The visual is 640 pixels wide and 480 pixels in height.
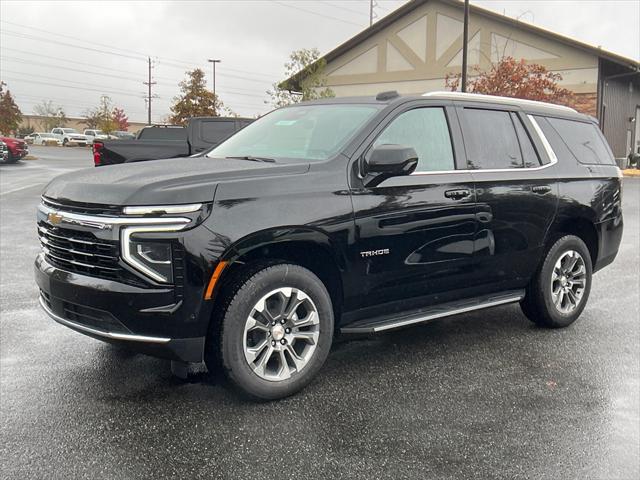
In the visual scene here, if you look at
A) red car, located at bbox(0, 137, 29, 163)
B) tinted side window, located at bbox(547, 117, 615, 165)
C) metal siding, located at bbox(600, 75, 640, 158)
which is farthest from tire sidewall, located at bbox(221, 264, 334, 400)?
metal siding, located at bbox(600, 75, 640, 158)

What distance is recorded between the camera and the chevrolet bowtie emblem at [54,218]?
3.85m

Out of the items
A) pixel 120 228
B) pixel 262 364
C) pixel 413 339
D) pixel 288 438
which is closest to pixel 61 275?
pixel 120 228

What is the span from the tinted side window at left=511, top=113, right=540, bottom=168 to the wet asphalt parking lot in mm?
1457

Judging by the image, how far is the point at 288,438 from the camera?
3426mm

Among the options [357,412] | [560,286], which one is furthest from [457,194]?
[357,412]

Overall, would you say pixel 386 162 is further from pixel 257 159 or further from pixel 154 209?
pixel 154 209

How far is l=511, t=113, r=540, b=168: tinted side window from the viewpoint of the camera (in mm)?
5398

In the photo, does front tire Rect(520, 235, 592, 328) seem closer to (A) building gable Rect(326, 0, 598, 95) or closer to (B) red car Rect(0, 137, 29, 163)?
(B) red car Rect(0, 137, 29, 163)

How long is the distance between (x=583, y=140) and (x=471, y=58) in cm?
3210

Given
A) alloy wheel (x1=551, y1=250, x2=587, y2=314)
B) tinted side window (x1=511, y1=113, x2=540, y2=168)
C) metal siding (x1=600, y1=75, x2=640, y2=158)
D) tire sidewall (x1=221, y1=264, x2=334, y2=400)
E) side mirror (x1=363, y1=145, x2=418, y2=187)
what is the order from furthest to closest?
metal siding (x1=600, y1=75, x2=640, y2=158) → alloy wheel (x1=551, y1=250, x2=587, y2=314) → tinted side window (x1=511, y1=113, x2=540, y2=168) → side mirror (x1=363, y1=145, x2=418, y2=187) → tire sidewall (x1=221, y1=264, x2=334, y2=400)

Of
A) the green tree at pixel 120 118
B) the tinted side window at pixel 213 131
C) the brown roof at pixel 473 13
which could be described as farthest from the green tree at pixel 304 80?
the green tree at pixel 120 118

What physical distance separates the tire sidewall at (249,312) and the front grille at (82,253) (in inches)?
27.0

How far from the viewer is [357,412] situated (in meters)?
3.78

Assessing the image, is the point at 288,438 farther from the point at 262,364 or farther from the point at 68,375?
the point at 68,375
